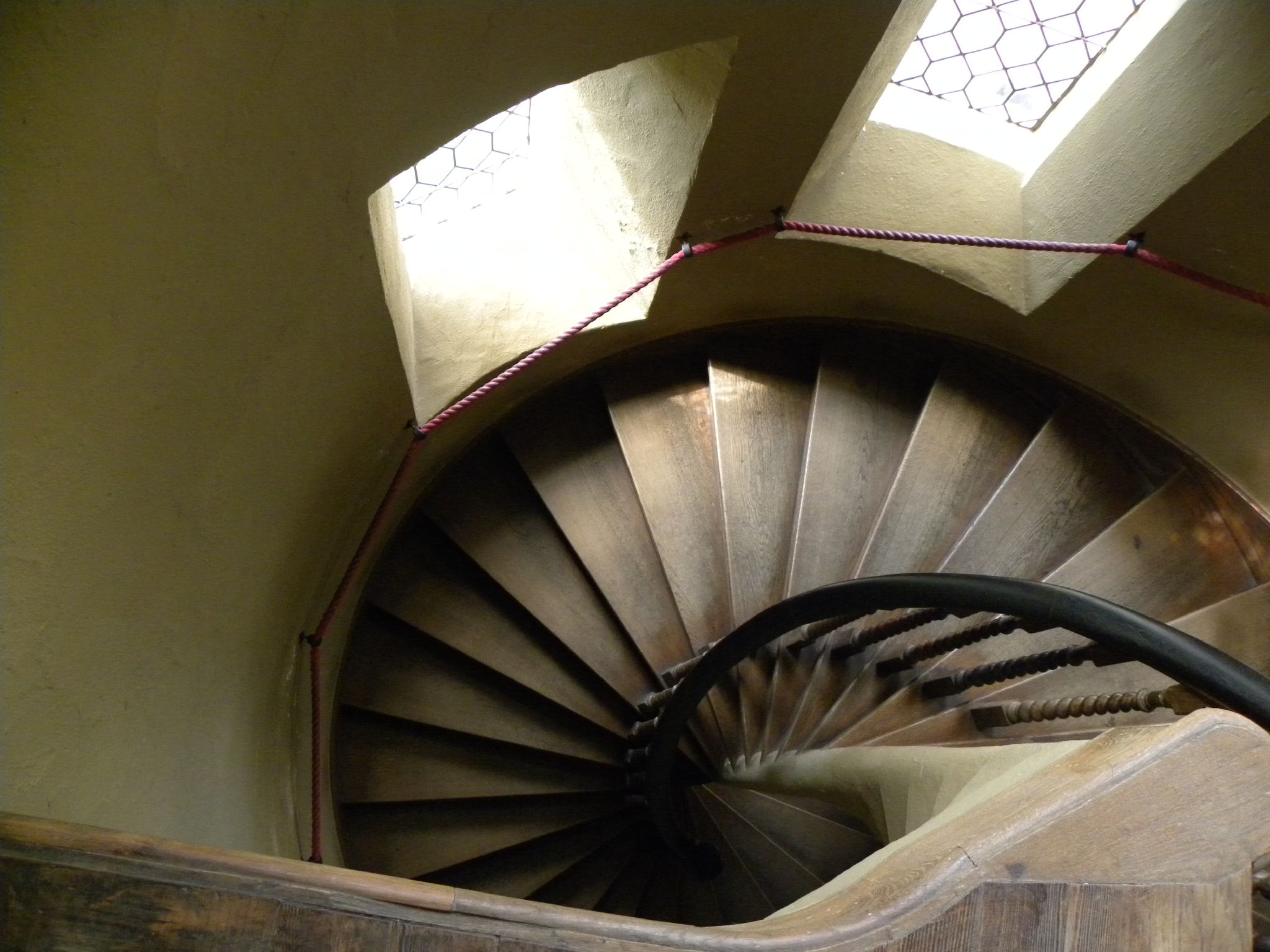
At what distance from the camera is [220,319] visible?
1.64 meters

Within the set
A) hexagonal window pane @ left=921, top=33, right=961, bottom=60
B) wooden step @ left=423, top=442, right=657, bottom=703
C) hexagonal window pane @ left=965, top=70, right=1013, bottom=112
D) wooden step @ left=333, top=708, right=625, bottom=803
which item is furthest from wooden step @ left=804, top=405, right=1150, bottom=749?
wooden step @ left=333, top=708, right=625, bottom=803

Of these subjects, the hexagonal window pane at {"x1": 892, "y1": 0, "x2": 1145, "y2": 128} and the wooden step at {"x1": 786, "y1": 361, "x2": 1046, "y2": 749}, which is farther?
the wooden step at {"x1": 786, "y1": 361, "x2": 1046, "y2": 749}

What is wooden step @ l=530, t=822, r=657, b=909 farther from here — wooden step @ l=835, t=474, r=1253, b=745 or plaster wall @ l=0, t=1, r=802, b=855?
plaster wall @ l=0, t=1, r=802, b=855

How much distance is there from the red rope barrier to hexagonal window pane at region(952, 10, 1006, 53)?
2.05ft

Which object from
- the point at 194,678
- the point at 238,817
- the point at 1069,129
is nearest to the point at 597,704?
the point at 238,817

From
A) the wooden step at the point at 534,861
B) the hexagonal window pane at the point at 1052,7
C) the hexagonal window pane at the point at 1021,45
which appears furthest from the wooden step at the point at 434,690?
the hexagonal window pane at the point at 1052,7

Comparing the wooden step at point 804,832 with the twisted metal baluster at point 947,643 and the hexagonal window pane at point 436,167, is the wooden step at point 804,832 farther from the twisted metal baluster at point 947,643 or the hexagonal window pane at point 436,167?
A: the hexagonal window pane at point 436,167

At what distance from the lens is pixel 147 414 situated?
152cm

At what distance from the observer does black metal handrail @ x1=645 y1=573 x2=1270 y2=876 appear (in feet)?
4.72

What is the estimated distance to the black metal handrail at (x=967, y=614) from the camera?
1.44m

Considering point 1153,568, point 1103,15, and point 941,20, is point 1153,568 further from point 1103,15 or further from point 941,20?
point 941,20

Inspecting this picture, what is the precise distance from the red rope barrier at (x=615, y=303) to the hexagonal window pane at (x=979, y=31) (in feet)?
2.05

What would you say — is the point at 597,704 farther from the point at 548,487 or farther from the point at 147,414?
the point at 147,414

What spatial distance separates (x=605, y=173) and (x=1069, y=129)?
1.46m
